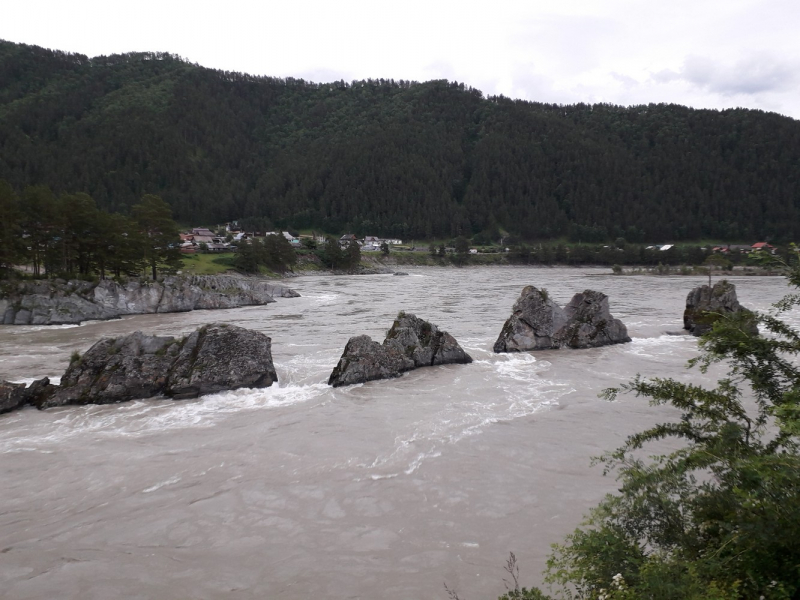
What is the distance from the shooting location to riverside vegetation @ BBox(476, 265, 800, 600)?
4.97 m

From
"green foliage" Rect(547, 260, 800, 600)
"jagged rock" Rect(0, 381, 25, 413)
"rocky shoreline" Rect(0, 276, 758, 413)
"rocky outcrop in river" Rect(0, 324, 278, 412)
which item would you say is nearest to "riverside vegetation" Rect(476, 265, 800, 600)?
"green foliage" Rect(547, 260, 800, 600)

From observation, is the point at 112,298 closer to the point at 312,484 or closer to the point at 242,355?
the point at 242,355

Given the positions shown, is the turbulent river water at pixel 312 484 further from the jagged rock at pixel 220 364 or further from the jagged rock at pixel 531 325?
the jagged rock at pixel 531 325

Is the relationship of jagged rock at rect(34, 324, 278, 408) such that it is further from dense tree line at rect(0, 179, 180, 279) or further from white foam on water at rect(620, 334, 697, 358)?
dense tree line at rect(0, 179, 180, 279)

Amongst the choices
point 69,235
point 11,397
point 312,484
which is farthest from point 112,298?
point 312,484

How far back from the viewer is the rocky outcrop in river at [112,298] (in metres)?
39.7

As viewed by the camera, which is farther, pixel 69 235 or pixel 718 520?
pixel 69 235

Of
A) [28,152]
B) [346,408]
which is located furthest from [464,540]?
[28,152]

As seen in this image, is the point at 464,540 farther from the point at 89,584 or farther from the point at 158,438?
the point at 158,438

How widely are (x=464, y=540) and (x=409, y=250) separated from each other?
15160cm

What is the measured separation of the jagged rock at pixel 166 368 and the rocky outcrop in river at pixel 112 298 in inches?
1017

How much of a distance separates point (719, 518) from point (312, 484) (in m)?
8.42

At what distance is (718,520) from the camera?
234 inches

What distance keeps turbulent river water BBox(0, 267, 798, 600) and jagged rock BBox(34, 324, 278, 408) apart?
882 mm
